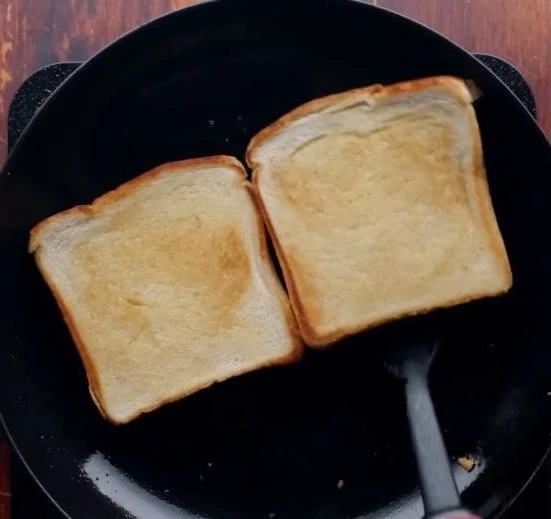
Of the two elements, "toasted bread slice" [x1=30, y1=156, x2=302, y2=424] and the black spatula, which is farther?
"toasted bread slice" [x1=30, y1=156, x2=302, y2=424]

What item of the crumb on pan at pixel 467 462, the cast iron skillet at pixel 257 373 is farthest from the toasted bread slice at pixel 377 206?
the crumb on pan at pixel 467 462

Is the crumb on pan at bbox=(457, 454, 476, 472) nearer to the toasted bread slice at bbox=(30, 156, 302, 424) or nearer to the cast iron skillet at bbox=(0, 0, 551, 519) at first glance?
the cast iron skillet at bbox=(0, 0, 551, 519)

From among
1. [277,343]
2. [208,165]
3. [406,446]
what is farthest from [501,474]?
[208,165]

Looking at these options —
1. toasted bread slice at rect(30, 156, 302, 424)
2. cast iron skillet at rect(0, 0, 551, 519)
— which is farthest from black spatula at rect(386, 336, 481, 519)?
toasted bread slice at rect(30, 156, 302, 424)

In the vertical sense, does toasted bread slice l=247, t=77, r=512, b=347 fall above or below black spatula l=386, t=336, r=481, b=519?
above

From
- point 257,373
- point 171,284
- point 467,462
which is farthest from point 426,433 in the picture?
point 171,284

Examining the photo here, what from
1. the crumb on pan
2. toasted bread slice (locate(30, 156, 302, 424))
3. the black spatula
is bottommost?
the crumb on pan

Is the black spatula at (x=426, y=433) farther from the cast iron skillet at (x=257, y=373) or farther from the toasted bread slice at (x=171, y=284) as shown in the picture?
the toasted bread slice at (x=171, y=284)
